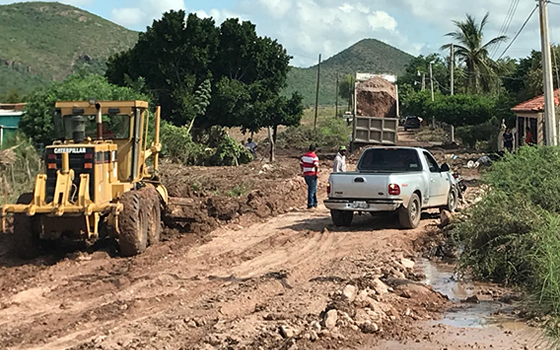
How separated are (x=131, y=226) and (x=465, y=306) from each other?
18.4 ft

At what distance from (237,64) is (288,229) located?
73.7 feet

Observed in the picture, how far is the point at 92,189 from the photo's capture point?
1244 centimetres

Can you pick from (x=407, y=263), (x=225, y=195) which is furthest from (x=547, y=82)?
(x=407, y=263)

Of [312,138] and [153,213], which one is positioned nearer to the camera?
[153,213]

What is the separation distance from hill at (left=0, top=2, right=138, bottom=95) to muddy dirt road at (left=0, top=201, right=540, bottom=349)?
54725mm

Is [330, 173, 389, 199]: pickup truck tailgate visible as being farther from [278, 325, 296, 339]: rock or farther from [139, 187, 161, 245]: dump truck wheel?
[278, 325, 296, 339]: rock

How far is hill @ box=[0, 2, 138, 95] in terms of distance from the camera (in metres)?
77.6

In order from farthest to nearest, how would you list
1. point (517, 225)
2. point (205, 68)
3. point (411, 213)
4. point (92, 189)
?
point (205, 68) < point (411, 213) < point (92, 189) < point (517, 225)

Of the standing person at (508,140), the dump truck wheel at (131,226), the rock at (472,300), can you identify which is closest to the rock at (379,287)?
the rock at (472,300)

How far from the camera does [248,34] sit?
37.0m

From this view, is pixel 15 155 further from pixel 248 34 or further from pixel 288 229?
pixel 248 34

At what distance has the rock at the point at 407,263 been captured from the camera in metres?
12.3

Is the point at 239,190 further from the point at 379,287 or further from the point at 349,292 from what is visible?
the point at 349,292

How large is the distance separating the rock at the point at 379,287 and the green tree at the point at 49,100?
1549 centimetres
